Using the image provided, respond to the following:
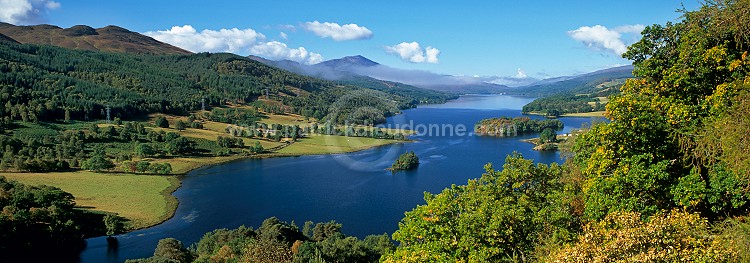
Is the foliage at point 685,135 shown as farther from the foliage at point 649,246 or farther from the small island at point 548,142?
the small island at point 548,142

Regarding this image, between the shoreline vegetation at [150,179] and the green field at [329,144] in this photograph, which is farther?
the green field at [329,144]

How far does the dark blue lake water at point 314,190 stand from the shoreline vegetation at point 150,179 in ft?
6.64

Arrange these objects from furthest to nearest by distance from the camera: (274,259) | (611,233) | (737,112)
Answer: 1. (274,259)
2. (737,112)
3. (611,233)

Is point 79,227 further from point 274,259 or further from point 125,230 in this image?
point 274,259

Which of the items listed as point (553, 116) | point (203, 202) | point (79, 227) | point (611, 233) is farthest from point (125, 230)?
point (553, 116)

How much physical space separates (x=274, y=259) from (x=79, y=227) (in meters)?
32.2

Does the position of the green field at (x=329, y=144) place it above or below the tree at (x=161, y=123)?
below

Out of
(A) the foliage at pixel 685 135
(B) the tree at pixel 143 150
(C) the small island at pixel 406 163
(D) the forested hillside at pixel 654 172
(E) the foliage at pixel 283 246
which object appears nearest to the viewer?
(D) the forested hillside at pixel 654 172

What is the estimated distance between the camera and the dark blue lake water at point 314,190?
151ft

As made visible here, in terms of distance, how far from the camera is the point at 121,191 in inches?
2291

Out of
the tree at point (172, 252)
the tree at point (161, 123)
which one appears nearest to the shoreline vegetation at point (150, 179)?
the tree at point (161, 123)

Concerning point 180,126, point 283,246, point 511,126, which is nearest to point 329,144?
point 180,126

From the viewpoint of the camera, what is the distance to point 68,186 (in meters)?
57.7

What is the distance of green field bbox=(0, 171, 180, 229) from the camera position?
50.3 m
